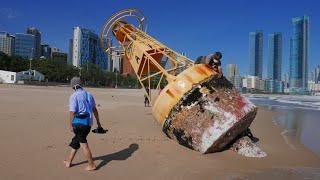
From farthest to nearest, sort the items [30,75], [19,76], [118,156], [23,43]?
1. [23,43]
2. [30,75]
3. [19,76]
4. [118,156]

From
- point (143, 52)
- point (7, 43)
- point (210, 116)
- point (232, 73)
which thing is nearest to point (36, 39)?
point (7, 43)

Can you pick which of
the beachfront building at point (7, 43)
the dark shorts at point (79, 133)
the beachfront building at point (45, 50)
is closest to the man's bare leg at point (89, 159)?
the dark shorts at point (79, 133)

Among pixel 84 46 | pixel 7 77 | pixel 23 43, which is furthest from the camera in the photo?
Answer: pixel 23 43

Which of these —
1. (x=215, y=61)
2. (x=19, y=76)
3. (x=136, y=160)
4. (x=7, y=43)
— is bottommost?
(x=136, y=160)

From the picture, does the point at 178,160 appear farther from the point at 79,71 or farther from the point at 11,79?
the point at 79,71

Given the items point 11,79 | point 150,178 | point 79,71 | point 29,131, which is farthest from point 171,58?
point 79,71

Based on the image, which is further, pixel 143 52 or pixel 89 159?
pixel 143 52

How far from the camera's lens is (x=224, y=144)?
7910 mm

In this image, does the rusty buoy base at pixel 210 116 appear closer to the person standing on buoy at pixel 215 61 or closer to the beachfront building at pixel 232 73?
the person standing on buoy at pixel 215 61

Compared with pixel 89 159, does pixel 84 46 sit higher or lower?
higher

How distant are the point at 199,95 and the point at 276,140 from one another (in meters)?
4.15

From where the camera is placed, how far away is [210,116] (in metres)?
7.63

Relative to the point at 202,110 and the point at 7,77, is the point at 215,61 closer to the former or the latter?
the point at 202,110

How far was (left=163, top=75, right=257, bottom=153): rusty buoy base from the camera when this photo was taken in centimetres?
756
